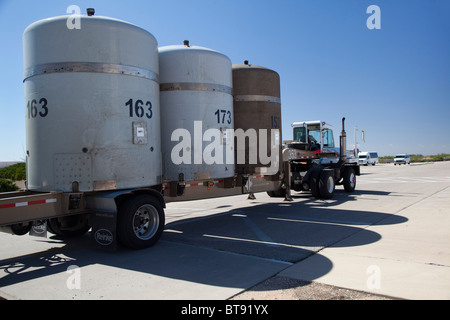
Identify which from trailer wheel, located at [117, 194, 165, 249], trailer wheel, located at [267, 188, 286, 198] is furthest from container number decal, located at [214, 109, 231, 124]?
trailer wheel, located at [267, 188, 286, 198]

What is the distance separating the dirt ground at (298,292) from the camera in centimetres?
405

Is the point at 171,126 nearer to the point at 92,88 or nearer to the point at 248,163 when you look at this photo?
the point at 92,88

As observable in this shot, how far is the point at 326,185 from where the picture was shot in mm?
13922

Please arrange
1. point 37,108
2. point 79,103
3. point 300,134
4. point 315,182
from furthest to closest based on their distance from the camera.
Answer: point 300,134
point 315,182
point 37,108
point 79,103

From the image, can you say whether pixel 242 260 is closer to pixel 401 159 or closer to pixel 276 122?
pixel 276 122

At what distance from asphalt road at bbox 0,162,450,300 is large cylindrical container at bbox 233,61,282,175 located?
1785mm

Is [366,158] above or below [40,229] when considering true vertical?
above

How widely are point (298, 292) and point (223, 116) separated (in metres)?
5.30

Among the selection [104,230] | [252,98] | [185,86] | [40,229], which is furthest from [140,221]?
[252,98]

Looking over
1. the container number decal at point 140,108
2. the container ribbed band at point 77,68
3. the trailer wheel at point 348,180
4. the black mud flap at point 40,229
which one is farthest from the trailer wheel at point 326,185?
the black mud flap at point 40,229

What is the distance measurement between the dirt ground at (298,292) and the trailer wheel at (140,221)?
274 cm

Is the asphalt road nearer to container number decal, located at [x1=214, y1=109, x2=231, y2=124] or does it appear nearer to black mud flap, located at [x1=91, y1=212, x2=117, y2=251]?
black mud flap, located at [x1=91, y1=212, x2=117, y2=251]

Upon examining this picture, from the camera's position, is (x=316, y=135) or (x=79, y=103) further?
(x=316, y=135)
